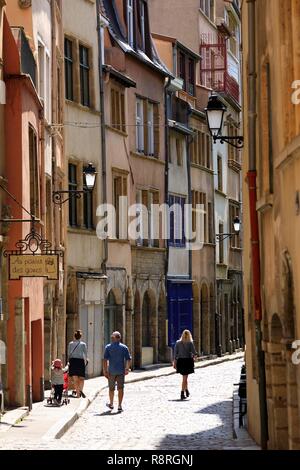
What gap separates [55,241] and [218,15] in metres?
34.1

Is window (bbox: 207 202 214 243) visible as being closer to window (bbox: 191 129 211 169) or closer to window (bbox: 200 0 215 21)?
window (bbox: 191 129 211 169)

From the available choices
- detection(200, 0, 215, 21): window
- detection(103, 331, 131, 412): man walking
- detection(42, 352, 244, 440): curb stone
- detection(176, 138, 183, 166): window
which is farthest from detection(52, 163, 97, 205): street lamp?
detection(200, 0, 215, 21): window

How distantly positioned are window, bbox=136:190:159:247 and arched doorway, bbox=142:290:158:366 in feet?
6.03

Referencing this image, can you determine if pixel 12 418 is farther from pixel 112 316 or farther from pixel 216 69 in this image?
pixel 216 69

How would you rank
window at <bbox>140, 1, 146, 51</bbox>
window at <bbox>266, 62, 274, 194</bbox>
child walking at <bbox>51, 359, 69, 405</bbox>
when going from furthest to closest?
window at <bbox>140, 1, 146, 51</bbox>
child walking at <bbox>51, 359, 69, 405</bbox>
window at <bbox>266, 62, 274, 194</bbox>

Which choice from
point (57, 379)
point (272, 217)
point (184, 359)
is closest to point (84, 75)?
point (184, 359)

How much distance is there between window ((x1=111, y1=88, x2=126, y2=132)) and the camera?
4484cm

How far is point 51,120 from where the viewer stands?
117 ft

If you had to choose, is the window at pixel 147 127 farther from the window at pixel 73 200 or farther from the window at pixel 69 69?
the window at pixel 73 200

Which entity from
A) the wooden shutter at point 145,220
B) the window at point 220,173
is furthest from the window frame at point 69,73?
the window at point 220,173

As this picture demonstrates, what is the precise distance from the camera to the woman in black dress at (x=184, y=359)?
3164 centimetres

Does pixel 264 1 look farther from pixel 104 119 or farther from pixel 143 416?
pixel 104 119

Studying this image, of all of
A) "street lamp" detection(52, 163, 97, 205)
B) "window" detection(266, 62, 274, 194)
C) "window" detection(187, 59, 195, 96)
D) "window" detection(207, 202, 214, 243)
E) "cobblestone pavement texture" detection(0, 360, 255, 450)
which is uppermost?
"window" detection(187, 59, 195, 96)

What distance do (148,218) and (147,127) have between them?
10.6ft
